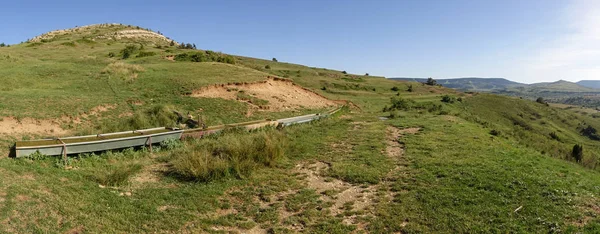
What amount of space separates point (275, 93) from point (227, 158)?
15.8 m

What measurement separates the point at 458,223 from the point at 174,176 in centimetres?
748

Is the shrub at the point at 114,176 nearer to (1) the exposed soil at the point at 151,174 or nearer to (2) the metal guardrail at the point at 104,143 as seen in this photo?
(1) the exposed soil at the point at 151,174

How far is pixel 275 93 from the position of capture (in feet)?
84.1

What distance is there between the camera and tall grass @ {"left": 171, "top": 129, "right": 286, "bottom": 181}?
9.14 meters

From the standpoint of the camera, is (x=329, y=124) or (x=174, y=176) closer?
(x=174, y=176)

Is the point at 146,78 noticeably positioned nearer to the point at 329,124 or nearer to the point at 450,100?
the point at 329,124

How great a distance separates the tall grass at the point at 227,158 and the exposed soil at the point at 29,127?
19.5 feet

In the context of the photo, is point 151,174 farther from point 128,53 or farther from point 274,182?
point 128,53

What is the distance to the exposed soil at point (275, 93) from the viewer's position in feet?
73.1

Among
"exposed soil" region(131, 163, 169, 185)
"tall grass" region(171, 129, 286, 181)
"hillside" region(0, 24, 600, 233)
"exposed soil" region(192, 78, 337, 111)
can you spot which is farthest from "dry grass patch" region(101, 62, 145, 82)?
"exposed soil" region(131, 163, 169, 185)

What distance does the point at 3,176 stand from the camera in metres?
7.26

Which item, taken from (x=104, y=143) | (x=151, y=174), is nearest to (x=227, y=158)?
(x=151, y=174)

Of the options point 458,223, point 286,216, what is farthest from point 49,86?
point 458,223

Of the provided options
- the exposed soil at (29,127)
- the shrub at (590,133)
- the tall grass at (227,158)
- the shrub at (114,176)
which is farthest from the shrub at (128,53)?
the shrub at (590,133)
